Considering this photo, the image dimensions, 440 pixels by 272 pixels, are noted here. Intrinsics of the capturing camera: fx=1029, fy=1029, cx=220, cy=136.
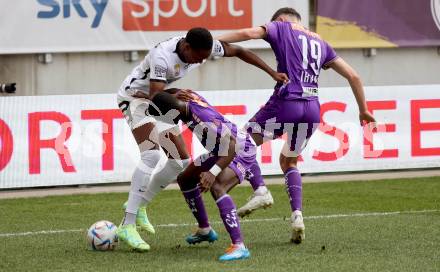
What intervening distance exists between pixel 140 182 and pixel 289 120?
5.07ft

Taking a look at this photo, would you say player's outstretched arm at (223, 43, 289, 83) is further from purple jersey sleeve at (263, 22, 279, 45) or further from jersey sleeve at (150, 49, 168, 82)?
jersey sleeve at (150, 49, 168, 82)

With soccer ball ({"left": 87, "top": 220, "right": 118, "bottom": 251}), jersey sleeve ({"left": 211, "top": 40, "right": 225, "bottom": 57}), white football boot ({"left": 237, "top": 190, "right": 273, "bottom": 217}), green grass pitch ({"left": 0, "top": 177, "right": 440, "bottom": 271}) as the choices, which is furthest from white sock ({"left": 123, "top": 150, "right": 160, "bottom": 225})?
jersey sleeve ({"left": 211, "top": 40, "right": 225, "bottom": 57})

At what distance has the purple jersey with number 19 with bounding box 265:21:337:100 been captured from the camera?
9742 millimetres

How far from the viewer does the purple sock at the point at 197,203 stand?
9.59 m

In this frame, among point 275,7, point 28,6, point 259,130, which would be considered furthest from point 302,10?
point 259,130

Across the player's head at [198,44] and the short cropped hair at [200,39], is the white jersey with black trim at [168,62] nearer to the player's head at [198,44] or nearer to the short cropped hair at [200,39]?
the player's head at [198,44]

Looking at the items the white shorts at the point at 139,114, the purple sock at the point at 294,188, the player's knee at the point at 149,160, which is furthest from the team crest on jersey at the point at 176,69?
the purple sock at the point at 294,188

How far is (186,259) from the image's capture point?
29.1 feet

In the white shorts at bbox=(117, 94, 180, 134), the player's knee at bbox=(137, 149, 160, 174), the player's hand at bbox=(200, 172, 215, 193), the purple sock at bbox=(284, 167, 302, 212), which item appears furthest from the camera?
the white shorts at bbox=(117, 94, 180, 134)

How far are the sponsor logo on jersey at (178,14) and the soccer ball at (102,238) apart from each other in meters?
8.48

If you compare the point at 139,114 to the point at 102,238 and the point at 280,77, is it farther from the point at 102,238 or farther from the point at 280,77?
the point at 280,77

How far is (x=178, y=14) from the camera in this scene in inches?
695

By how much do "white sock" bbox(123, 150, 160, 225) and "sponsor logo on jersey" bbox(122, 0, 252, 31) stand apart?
7.75m

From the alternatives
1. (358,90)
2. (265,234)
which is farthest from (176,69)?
(265,234)
